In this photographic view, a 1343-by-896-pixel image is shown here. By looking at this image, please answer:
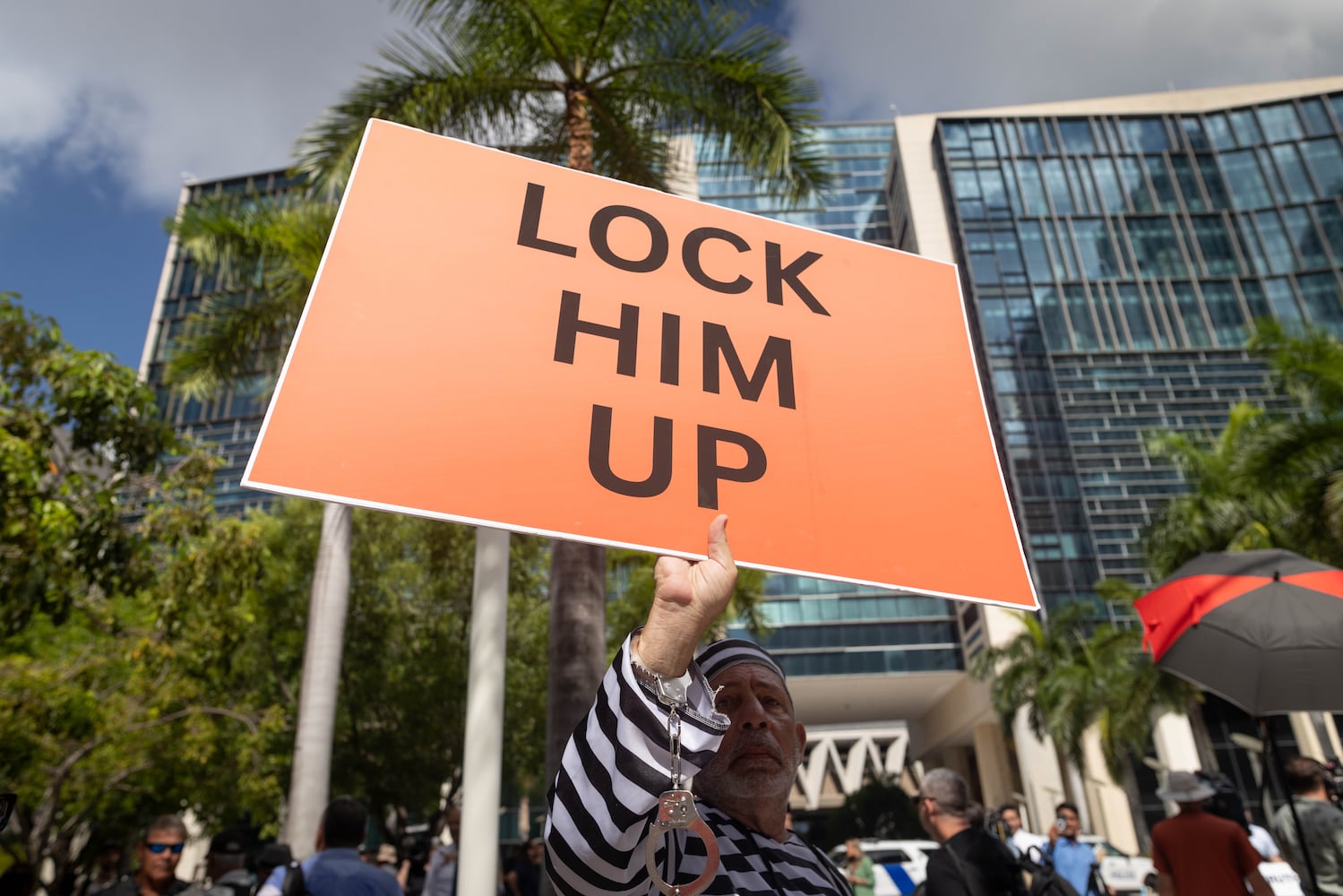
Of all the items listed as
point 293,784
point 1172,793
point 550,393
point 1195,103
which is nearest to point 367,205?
point 550,393

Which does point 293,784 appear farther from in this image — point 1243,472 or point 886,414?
point 1243,472

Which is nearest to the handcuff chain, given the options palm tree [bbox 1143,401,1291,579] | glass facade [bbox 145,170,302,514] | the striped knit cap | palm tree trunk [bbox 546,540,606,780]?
the striped knit cap

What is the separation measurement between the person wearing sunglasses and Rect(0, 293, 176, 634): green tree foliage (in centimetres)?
284

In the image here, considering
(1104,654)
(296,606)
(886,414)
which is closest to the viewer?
(886,414)

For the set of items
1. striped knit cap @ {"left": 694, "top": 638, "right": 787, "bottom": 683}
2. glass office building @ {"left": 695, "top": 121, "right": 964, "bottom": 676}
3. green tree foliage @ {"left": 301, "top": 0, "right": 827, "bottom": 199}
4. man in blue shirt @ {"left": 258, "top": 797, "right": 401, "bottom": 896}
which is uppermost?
glass office building @ {"left": 695, "top": 121, "right": 964, "bottom": 676}

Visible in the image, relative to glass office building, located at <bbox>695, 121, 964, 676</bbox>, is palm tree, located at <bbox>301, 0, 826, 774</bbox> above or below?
below

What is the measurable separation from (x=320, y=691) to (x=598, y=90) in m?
6.99

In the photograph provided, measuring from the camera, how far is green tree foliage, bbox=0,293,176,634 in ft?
19.1

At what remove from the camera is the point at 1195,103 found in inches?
2122

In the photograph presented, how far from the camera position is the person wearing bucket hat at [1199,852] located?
410 centimetres

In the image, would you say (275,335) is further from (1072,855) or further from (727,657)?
(1072,855)

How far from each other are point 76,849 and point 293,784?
23482 mm

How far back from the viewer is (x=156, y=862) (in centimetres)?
378

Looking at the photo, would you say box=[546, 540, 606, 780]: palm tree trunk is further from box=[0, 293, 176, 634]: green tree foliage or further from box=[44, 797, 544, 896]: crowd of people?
box=[0, 293, 176, 634]: green tree foliage
